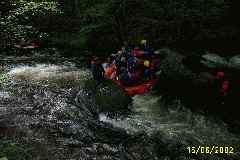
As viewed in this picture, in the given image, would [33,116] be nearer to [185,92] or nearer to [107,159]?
[107,159]

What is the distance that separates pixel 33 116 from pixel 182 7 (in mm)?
8106

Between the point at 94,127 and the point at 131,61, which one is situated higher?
the point at 131,61

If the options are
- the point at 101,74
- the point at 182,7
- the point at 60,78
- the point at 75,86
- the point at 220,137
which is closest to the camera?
the point at 220,137

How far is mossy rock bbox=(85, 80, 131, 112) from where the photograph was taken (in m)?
10.2

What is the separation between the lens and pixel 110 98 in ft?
34.0

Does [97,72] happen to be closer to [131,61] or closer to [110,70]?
[131,61]

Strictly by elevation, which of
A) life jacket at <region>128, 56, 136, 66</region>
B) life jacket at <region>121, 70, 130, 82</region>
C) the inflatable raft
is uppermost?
life jacket at <region>128, 56, 136, 66</region>

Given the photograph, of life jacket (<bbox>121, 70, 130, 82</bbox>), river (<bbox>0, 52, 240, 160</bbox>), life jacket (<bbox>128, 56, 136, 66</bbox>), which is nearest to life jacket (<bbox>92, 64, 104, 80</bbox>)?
river (<bbox>0, 52, 240, 160</bbox>)

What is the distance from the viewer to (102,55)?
54.7 feet

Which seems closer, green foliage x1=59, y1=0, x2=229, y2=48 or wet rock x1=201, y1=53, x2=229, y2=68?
wet rock x1=201, y1=53, x2=229, y2=68

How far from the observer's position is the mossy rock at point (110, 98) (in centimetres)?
1019

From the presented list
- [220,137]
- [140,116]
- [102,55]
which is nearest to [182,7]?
[102,55]

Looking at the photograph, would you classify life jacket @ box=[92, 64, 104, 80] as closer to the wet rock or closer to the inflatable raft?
the inflatable raft

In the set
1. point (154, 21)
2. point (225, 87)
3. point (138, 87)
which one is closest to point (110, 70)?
point (138, 87)
